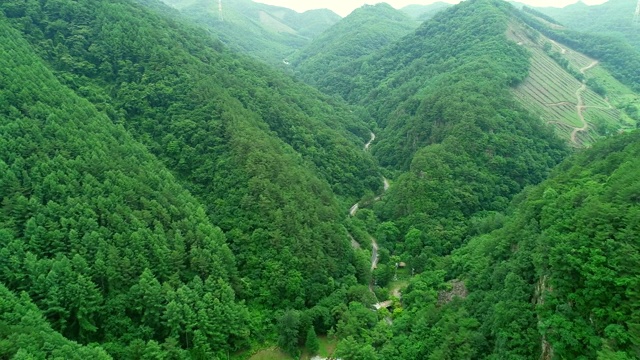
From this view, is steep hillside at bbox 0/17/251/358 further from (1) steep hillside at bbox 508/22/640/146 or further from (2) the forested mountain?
(1) steep hillside at bbox 508/22/640/146

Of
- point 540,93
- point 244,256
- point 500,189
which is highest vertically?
point 540,93

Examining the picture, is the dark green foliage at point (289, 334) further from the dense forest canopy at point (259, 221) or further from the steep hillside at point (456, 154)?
the steep hillside at point (456, 154)

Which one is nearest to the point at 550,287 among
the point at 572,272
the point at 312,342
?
the point at 572,272

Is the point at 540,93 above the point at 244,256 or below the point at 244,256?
above

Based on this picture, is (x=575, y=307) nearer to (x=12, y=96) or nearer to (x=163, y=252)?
(x=163, y=252)

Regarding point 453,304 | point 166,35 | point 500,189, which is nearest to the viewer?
point 453,304

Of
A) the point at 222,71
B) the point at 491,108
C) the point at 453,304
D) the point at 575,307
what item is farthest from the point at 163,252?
the point at 491,108

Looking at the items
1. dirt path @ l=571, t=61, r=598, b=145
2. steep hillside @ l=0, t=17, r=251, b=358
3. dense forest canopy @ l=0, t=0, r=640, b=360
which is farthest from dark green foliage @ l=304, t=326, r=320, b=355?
dirt path @ l=571, t=61, r=598, b=145
